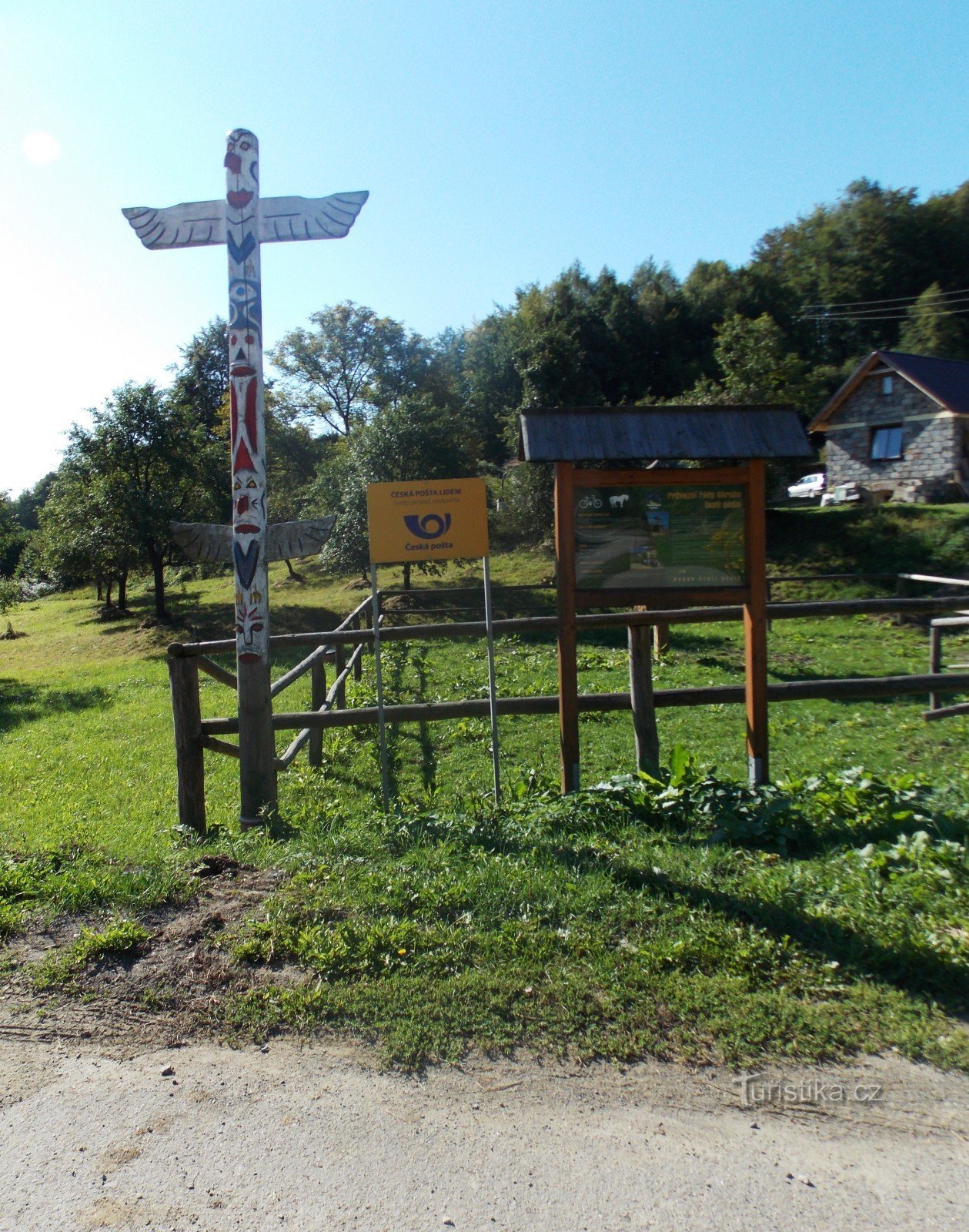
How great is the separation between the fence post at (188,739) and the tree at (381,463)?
15.8 m

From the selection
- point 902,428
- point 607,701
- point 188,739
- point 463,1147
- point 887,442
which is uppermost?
point 902,428

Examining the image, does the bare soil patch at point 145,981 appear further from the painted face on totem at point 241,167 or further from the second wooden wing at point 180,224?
the painted face on totem at point 241,167

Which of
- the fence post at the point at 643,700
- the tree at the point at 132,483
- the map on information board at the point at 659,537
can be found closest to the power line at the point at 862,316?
the tree at the point at 132,483

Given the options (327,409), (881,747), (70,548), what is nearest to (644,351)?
(327,409)

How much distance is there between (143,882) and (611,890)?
2379 millimetres

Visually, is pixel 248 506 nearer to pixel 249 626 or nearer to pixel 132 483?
pixel 249 626

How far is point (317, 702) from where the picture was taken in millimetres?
9344

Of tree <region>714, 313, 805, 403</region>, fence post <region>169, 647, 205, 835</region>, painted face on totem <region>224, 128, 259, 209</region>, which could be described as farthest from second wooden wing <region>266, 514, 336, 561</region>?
tree <region>714, 313, 805, 403</region>

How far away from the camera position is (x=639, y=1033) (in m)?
3.21

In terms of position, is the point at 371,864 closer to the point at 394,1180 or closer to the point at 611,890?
the point at 611,890

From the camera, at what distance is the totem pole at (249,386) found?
5.57m

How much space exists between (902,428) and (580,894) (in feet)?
101

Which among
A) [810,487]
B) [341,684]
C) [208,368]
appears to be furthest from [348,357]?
[341,684]

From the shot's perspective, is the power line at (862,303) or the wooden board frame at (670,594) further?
the power line at (862,303)
